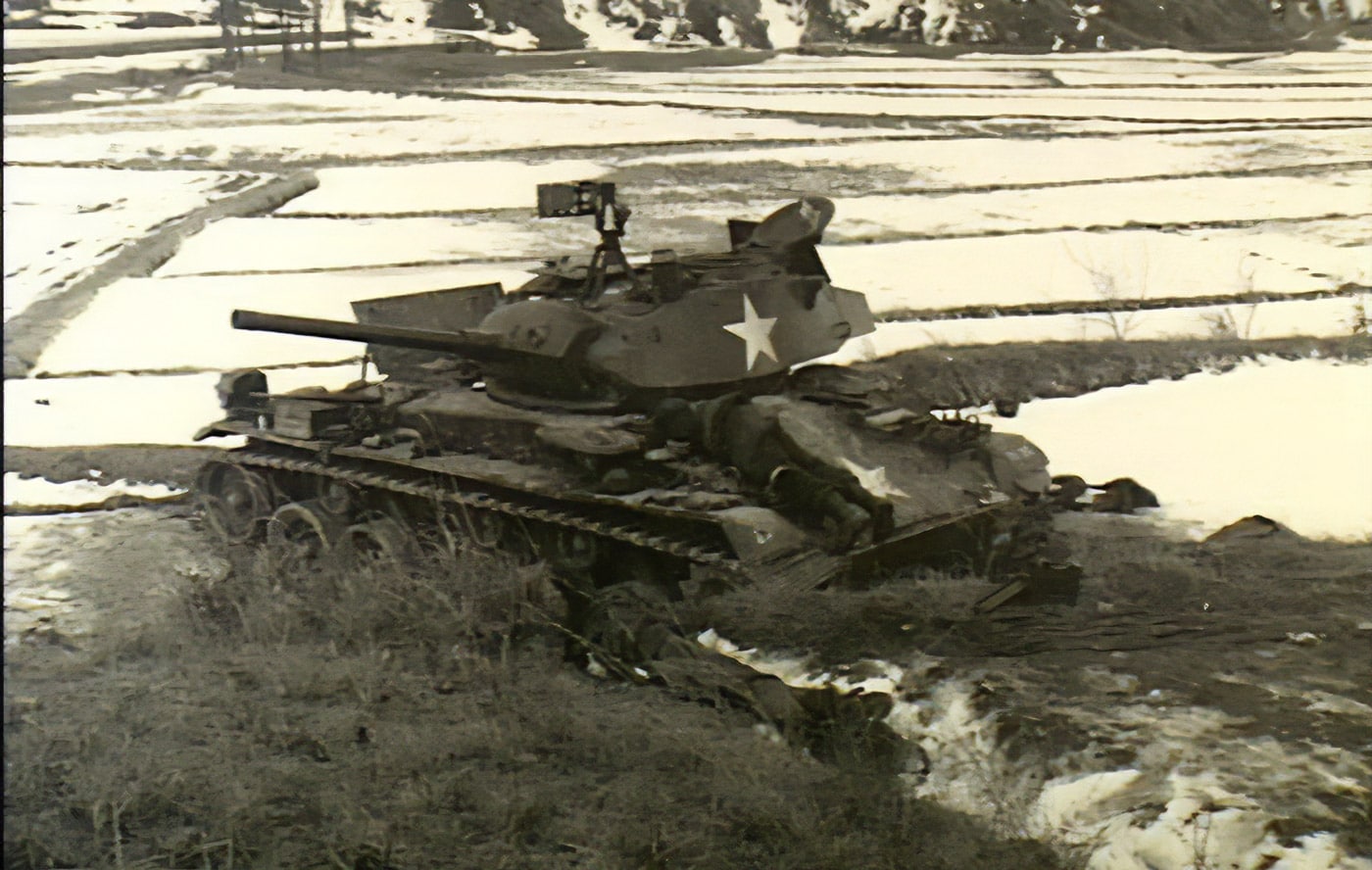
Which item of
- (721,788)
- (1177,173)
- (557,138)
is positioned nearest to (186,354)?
(557,138)

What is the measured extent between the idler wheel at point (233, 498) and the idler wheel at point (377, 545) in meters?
0.37

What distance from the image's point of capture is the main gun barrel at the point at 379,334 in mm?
5500

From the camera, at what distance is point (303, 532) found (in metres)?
6.21

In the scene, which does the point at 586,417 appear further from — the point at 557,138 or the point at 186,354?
the point at 186,354

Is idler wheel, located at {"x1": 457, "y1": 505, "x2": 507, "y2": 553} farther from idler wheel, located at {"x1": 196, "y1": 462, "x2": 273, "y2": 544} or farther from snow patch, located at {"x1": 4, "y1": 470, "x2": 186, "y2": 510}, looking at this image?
snow patch, located at {"x1": 4, "y1": 470, "x2": 186, "y2": 510}

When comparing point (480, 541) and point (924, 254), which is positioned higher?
point (924, 254)

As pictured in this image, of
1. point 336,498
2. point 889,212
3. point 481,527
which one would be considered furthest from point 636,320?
point 336,498

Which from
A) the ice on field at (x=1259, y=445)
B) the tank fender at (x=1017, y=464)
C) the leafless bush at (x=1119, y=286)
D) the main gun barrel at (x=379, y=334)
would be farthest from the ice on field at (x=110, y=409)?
the ice on field at (x=1259, y=445)

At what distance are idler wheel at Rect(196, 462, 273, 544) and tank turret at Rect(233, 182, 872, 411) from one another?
0.77 metres

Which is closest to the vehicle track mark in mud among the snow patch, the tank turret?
the snow patch

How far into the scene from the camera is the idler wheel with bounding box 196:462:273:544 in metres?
6.06

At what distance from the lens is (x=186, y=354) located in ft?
18.9

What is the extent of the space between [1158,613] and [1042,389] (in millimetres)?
1112

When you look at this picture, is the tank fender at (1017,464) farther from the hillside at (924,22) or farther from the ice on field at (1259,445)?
the hillside at (924,22)
